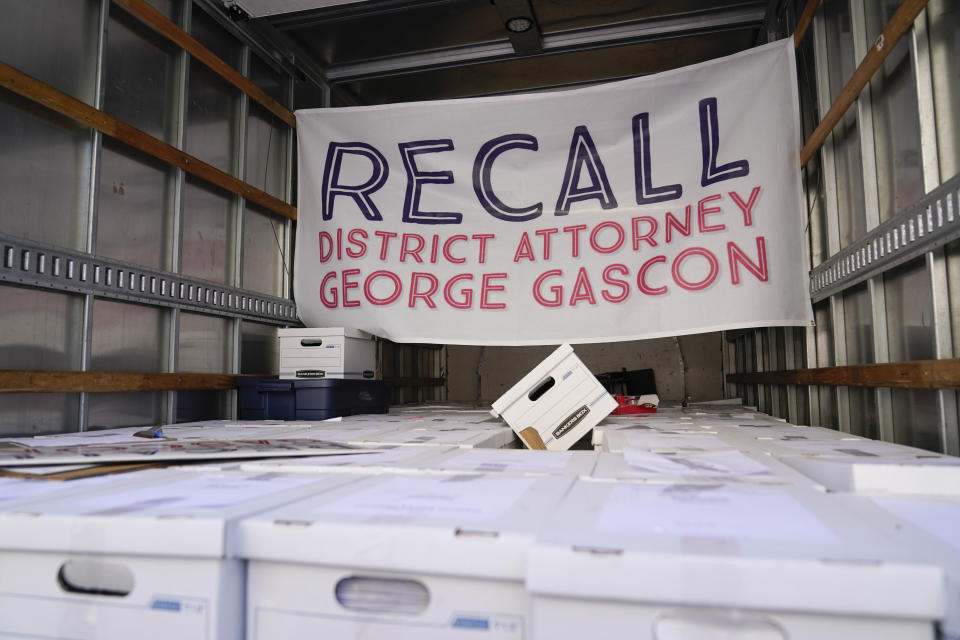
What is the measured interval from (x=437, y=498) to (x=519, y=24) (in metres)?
2.75

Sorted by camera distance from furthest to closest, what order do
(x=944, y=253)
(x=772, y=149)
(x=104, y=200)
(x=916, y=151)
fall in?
(x=772, y=149), (x=104, y=200), (x=916, y=151), (x=944, y=253)

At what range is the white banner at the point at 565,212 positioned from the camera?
259cm

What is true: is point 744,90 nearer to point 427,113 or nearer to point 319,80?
point 427,113

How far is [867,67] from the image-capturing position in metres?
1.78

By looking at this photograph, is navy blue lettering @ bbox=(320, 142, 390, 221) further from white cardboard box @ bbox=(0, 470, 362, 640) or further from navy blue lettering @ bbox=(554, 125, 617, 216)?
white cardboard box @ bbox=(0, 470, 362, 640)

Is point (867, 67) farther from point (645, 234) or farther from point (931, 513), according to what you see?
point (931, 513)

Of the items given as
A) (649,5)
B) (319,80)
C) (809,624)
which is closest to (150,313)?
(319,80)

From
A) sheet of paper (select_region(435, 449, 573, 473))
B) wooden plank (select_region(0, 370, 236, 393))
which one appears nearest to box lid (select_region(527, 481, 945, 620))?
sheet of paper (select_region(435, 449, 573, 473))

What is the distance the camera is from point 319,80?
11.6ft

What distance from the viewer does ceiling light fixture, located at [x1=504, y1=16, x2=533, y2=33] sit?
2.98 meters

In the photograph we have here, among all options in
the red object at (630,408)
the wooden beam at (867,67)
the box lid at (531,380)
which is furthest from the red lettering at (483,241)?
the wooden beam at (867,67)

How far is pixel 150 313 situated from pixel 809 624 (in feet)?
7.75

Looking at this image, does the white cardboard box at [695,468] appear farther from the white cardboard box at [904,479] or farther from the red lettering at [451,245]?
the red lettering at [451,245]

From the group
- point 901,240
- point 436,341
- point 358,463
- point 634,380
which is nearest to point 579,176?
point 436,341
